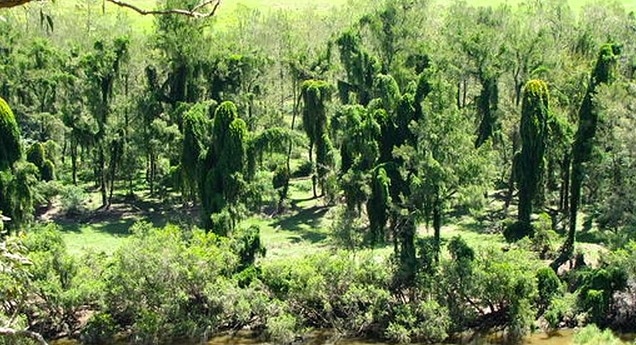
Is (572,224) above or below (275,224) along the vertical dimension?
above

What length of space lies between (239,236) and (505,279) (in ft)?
40.1

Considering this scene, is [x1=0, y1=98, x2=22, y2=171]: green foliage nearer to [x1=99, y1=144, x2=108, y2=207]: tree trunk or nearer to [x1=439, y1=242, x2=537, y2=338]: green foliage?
[x1=99, y1=144, x2=108, y2=207]: tree trunk

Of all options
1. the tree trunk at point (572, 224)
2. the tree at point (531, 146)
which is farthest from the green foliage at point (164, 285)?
the tree at point (531, 146)

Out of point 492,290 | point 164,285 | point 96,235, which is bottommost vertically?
point 96,235

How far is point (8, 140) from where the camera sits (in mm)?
38875

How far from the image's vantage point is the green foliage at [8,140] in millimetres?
38219

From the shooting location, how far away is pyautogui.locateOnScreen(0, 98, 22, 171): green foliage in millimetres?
38219

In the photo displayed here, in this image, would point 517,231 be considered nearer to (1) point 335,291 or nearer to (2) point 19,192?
(1) point 335,291

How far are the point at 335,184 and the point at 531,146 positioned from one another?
1082 centimetres

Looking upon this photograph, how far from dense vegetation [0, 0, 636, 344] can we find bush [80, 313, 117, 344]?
0.28ft

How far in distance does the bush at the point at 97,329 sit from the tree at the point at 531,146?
71.3ft

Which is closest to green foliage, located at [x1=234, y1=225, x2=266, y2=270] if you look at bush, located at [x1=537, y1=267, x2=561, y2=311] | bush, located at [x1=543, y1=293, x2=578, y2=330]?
bush, located at [x1=537, y1=267, x2=561, y2=311]

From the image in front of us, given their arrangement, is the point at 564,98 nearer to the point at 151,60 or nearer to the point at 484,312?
the point at 484,312

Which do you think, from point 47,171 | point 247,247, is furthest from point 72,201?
point 247,247
